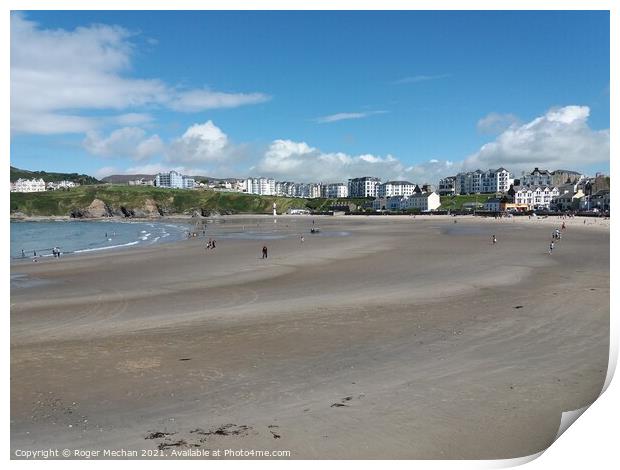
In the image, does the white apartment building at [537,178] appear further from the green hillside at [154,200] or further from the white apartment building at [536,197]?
the green hillside at [154,200]

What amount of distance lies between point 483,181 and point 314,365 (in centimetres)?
17444

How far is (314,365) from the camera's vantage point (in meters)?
9.53

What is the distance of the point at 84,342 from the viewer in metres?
11.5

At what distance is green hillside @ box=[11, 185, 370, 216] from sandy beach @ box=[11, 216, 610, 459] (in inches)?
5871

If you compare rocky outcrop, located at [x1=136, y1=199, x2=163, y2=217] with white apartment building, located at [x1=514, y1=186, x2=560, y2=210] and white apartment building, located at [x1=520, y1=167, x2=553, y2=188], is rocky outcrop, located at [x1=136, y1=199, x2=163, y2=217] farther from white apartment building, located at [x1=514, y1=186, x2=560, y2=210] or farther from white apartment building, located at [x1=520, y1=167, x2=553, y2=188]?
white apartment building, located at [x1=520, y1=167, x2=553, y2=188]

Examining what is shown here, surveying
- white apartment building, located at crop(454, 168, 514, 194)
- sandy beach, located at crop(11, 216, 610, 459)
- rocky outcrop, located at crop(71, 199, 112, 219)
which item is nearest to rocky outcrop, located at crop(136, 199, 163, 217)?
rocky outcrop, located at crop(71, 199, 112, 219)

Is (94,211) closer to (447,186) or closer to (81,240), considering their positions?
(81,240)

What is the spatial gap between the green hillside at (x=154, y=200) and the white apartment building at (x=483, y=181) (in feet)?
138

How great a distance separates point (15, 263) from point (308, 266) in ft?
71.1

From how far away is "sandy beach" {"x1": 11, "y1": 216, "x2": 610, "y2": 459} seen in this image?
6.54 metres

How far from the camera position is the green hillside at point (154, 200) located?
15488 centimetres

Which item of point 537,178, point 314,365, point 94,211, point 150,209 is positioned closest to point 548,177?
point 537,178

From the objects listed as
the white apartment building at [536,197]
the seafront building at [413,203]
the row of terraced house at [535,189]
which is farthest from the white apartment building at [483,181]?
the white apartment building at [536,197]
